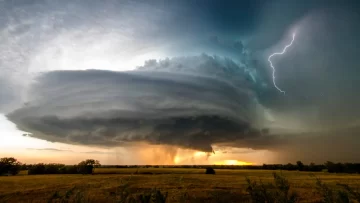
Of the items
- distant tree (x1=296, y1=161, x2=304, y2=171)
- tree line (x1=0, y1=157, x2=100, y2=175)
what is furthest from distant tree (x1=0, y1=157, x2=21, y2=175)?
distant tree (x1=296, y1=161, x2=304, y2=171)

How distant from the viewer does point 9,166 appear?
425ft

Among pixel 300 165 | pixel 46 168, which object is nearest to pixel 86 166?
pixel 46 168

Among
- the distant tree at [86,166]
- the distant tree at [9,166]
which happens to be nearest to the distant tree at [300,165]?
the distant tree at [86,166]

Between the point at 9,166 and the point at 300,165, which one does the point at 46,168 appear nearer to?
the point at 9,166

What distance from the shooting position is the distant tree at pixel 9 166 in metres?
127

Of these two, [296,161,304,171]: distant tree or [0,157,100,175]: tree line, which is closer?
[0,157,100,175]: tree line

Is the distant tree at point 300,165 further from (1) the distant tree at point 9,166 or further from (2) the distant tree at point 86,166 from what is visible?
(1) the distant tree at point 9,166

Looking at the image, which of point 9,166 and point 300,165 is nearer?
point 9,166

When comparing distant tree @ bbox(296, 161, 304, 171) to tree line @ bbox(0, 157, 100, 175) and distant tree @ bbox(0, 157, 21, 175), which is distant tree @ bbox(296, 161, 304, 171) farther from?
distant tree @ bbox(0, 157, 21, 175)

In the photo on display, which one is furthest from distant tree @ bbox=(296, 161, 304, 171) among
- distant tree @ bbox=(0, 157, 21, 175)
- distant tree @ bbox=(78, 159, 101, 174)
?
distant tree @ bbox=(0, 157, 21, 175)

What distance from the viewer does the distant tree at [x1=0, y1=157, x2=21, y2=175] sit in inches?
4992

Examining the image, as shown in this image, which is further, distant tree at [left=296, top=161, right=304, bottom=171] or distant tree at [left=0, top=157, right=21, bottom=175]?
distant tree at [left=296, top=161, right=304, bottom=171]

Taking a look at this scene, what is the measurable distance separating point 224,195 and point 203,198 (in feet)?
15.2

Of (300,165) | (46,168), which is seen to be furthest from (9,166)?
(300,165)
